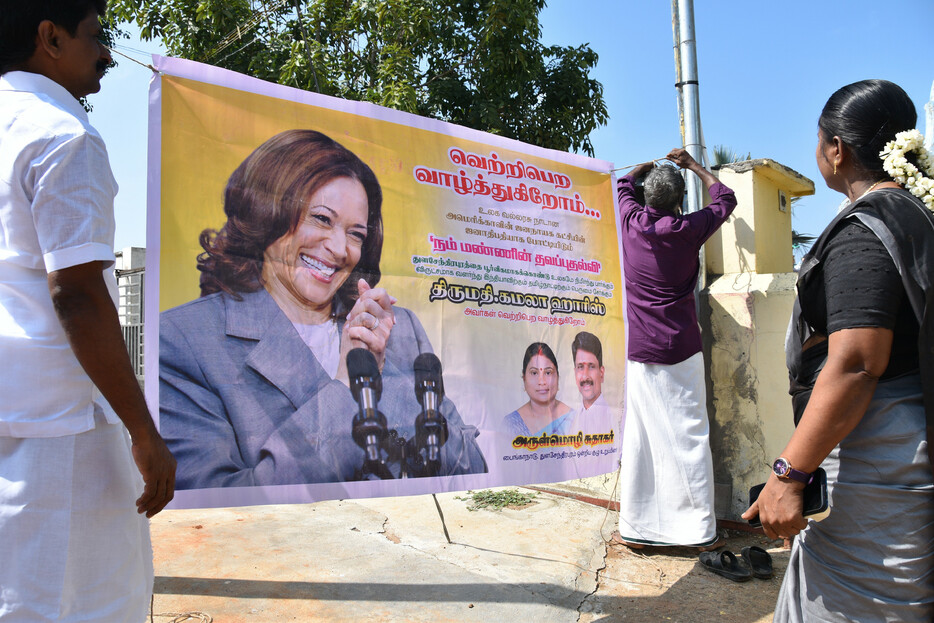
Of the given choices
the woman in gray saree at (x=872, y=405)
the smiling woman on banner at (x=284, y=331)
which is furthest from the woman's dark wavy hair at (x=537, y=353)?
the woman in gray saree at (x=872, y=405)

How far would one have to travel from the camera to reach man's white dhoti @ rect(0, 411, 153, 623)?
127 centimetres

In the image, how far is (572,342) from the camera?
3.46 m

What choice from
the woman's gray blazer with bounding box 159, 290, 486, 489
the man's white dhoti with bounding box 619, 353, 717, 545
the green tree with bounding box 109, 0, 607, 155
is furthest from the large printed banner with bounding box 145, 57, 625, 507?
the green tree with bounding box 109, 0, 607, 155

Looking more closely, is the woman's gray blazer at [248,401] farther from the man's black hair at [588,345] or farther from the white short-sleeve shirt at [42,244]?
the man's black hair at [588,345]

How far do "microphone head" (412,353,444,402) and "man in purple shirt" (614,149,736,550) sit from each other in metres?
1.20

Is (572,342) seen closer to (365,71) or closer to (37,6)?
(37,6)

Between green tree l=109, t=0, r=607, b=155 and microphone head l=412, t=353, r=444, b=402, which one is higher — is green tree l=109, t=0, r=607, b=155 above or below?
above

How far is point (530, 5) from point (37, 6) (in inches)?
283

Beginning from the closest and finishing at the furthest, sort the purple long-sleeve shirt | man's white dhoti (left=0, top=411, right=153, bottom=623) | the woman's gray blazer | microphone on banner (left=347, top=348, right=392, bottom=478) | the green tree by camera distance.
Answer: man's white dhoti (left=0, top=411, right=153, bottom=623)
the woman's gray blazer
microphone on banner (left=347, top=348, right=392, bottom=478)
the purple long-sleeve shirt
the green tree

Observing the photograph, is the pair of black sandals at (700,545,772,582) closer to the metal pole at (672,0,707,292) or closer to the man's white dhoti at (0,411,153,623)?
the metal pole at (672,0,707,292)

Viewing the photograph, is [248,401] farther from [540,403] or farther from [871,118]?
[871,118]

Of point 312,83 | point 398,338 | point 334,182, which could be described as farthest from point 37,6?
point 312,83

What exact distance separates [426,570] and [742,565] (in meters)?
1.54

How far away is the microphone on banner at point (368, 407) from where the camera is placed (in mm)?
2662
